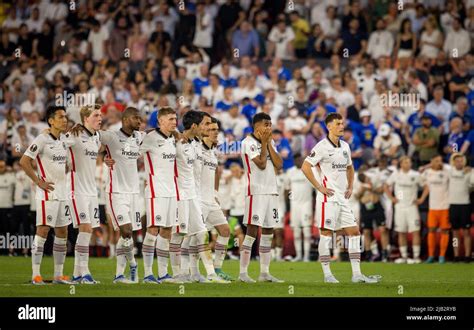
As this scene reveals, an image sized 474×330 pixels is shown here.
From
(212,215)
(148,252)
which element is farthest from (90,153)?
(212,215)

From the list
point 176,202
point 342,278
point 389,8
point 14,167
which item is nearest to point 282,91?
point 389,8

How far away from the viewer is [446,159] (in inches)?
1115

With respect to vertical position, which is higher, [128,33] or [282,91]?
[128,33]

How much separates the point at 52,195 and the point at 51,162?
21.2 inches

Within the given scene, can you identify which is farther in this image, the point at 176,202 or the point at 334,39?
the point at 334,39

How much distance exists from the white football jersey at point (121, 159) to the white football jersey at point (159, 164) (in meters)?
0.22

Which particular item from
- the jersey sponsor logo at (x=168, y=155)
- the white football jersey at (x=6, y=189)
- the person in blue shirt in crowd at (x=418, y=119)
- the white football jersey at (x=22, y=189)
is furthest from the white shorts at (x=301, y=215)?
the jersey sponsor logo at (x=168, y=155)

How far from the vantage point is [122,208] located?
17.9m

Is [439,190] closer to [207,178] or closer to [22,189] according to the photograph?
[207,178]

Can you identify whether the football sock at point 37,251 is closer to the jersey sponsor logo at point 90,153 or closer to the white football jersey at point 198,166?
the jersey sponsor logo at point 90,153
